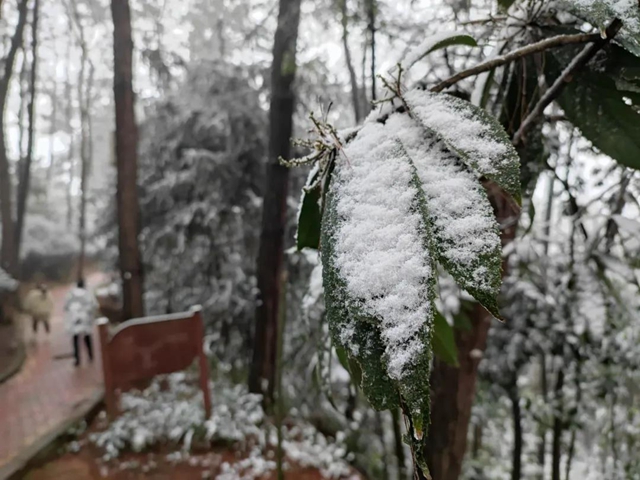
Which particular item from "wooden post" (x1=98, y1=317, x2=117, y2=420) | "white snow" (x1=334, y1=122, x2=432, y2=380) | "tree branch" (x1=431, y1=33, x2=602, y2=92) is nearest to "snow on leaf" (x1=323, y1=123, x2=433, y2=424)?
"white snow" (x1=334, y1=122, x2=432, y2=380)

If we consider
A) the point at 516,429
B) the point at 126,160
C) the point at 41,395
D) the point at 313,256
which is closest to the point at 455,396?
the point at 313,256

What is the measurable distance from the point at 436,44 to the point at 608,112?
249mm

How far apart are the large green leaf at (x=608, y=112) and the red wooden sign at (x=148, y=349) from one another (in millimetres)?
4351

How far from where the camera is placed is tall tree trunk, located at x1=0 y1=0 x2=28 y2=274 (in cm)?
760

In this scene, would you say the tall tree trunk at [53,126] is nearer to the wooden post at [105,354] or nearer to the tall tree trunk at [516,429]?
the wooden post at [105,354]

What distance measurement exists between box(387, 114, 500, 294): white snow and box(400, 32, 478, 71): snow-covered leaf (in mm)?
197

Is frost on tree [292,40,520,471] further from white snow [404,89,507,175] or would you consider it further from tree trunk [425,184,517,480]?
tree trunk [425,184,517,480]

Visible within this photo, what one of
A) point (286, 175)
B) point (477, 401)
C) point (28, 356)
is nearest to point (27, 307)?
point (28, 356)

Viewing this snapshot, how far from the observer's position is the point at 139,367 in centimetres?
441

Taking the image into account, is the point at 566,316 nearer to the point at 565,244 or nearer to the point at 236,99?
the point at 565,244

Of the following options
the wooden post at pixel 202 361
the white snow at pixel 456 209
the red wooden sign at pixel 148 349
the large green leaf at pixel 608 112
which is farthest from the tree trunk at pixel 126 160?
the white snow at pixel 456 209

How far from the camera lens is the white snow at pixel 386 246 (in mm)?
275

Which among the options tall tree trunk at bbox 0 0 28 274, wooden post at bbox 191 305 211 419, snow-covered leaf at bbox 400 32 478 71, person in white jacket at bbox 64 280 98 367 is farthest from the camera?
tall tree trunk at bbox 0 0 28 274

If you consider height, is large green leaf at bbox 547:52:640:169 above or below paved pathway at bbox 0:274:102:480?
above
